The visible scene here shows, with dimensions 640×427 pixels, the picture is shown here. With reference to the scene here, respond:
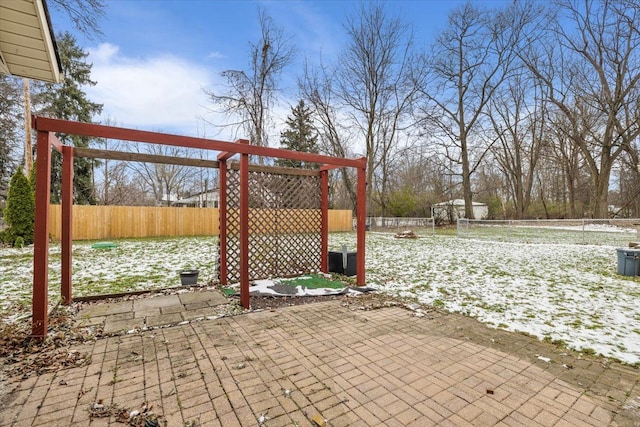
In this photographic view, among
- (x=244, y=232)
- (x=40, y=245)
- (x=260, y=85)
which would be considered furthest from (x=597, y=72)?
(x=40, y=245)

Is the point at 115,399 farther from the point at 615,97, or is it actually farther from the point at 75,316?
the point at 615,97

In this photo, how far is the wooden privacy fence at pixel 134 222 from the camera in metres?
11.7

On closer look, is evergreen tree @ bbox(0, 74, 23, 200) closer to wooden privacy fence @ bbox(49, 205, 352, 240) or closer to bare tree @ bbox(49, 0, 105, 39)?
wooden privacy fence @ bbox(49, 205, 352, 240)

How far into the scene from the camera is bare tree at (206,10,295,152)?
46.9 ft

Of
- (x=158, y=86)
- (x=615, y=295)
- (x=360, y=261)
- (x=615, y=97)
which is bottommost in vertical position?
(x=615, y=295)

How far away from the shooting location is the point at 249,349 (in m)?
2.67

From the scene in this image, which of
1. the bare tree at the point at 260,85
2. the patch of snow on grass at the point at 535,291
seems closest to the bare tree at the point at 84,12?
the patch of snow on grass at the point at 535,291

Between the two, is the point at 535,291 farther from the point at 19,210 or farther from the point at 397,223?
the point at 397,223

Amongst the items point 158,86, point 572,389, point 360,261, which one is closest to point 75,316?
point 360,261

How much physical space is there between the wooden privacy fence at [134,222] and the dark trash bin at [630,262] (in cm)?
1051

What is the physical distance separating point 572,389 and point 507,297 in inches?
98.8

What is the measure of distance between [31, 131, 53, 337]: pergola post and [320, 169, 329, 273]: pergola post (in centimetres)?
388

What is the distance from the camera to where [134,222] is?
505 inches

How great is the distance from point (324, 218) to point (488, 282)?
307 cm
